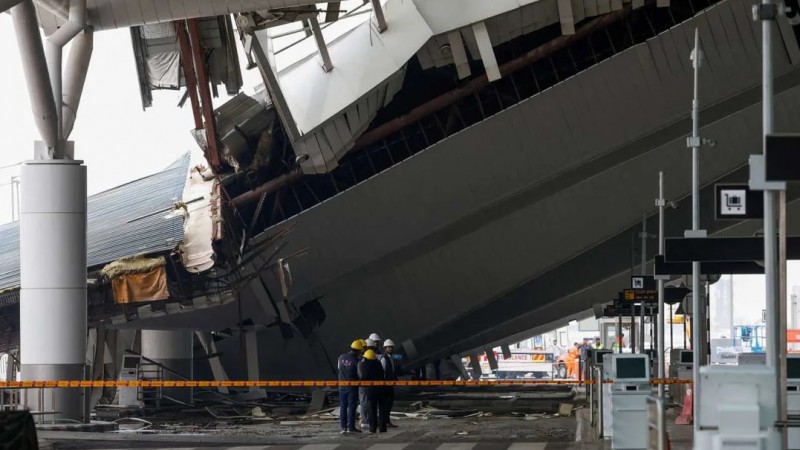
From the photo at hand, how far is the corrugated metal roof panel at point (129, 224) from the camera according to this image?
34719 mm

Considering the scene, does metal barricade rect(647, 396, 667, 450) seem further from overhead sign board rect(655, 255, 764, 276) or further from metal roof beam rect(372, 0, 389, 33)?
metal roof beam rect(372, 0, 389, 33)

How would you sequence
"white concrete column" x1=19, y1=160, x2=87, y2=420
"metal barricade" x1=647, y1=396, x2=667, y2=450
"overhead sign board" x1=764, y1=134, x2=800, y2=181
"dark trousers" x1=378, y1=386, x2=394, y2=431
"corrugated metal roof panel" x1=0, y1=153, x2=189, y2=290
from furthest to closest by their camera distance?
1. "corrugated metal roof panel" x1=0, y1=153, x2=189, y2=290
2. "dark trousers" x1=378, y1=386, x2=394, y2=431
3. "white concrete column" x1=19, y1=160, x2=87, y2=420
4. "overhead sign board" x1=764, y1=134, x2=800, y2=181
5. "metal barricade" x1=647, y1=396, x2=667, y2=450

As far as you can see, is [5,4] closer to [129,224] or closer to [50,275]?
[50,275]

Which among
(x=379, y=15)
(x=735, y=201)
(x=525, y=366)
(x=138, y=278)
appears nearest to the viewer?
(x=735, y=201)

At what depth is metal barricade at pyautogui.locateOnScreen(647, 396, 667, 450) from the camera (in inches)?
409

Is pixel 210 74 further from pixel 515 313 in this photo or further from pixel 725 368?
pixel 725 368

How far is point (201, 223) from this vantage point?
35.8 metres

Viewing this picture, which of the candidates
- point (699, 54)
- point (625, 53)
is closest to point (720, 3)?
A: point (625, 53)

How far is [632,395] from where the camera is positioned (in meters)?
17.3

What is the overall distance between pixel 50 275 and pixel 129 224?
1347 cm

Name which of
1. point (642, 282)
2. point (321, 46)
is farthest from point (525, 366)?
point (321, 46)

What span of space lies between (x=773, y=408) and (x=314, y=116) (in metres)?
24.3

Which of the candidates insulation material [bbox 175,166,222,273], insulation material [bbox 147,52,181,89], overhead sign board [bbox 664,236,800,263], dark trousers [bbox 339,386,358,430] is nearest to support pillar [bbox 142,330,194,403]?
insulation material [bbox 175,166,222,273]

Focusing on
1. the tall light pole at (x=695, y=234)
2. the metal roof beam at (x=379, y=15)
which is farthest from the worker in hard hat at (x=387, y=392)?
the metal roof beam at (x=379, y=15)
